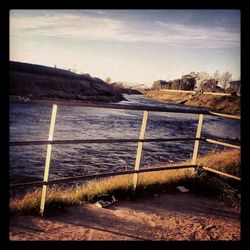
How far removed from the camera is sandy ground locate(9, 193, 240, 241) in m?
3.37

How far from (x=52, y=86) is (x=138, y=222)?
2470 inches

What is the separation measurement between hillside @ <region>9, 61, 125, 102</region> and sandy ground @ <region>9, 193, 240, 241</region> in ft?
149

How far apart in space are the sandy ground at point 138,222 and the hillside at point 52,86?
149ft

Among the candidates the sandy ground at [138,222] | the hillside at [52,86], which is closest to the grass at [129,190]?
the sandy ground at [138,222]

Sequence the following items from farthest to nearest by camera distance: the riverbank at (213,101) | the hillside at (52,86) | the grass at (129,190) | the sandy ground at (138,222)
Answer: the hillside at (52,86), the riverbank at (213,101), the grass at (129,190), the sandy ground at (138,222)

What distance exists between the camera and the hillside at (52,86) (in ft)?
179

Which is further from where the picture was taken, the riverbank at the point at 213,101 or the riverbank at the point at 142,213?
the riverbank at the point at 213,101

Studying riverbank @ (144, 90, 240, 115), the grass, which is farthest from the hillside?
the grass

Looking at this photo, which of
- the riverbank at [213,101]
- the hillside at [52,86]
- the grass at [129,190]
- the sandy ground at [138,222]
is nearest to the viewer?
the sandy ground at [138,222]

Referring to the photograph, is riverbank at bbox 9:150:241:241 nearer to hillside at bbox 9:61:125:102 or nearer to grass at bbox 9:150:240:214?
grass at bbox 9:150:240:214

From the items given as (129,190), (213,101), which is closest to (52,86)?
(213,101)

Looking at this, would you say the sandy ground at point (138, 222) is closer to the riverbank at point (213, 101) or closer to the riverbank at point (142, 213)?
the riverbank at point (142, 213)
